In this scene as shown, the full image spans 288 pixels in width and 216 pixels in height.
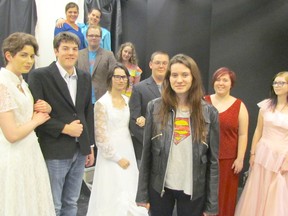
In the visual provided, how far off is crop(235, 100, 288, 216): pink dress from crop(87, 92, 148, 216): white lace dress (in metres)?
1.00

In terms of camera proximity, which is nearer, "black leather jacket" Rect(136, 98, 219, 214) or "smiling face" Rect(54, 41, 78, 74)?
"black leather jacket" Rect(136, 98, 219, 214)

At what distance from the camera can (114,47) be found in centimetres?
498

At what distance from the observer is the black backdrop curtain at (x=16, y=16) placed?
4105mm

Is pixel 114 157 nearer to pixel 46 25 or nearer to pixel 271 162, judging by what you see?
pixel 271 162

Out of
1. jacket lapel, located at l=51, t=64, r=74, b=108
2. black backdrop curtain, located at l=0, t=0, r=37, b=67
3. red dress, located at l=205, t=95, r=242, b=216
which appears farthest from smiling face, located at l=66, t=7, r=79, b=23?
red dress, located at l=205, t=95, r=242, b=216

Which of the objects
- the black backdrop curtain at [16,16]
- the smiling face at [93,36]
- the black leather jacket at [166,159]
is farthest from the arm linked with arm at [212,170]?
the black backdrop curtain at [16,16]

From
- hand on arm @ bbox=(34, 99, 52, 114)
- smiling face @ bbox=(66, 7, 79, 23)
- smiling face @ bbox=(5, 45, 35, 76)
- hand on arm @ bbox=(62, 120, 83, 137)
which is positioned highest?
smiling face @ bbox=(66, 7, 79, 23)

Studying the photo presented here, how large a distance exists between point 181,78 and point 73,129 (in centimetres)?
86

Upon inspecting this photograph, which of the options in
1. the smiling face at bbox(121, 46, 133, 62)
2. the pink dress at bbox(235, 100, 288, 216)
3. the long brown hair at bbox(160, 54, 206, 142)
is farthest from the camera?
the smiling face at bbox(121, 46, 133, 62)

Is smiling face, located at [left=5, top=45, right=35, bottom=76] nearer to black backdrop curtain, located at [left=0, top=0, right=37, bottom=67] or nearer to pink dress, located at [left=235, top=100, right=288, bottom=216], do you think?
pink dress, located at [left=235, top=100, right=288, bottom=216]

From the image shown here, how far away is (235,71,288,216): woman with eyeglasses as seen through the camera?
2.52 metres

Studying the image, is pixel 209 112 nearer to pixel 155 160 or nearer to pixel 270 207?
pixel 155 160

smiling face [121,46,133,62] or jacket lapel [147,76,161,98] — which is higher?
smiling face [121,46,133,62]

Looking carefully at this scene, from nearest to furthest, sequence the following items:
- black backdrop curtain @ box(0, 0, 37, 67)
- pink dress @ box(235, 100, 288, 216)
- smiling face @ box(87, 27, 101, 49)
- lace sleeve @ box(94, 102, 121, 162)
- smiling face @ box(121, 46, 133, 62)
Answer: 1. pink dress @ box(235, 100, 288, 216)
2. lace sleeve @ box(94, 102, 121, 162)
3. smiling face @ box(87, 27, 101, 49)
4. smiling face @ box(121, 46, 133, 62)
5. black backdrop curtain @ box(0, 0, 37, 67)
